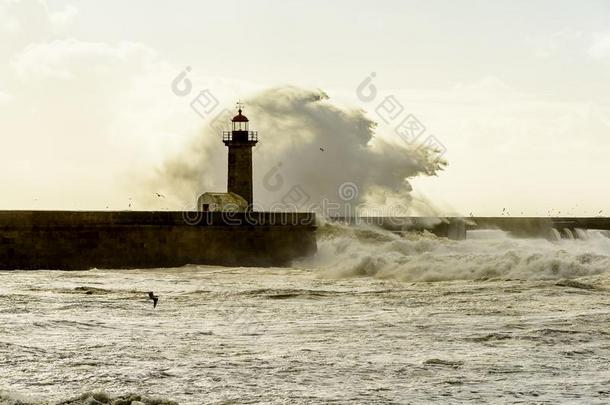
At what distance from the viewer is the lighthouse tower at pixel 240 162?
26344 mm

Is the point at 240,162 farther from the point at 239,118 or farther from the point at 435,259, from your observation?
the point at 435,259

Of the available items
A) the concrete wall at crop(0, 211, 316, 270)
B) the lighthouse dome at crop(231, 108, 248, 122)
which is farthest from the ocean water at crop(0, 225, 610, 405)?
the lighthouse dome at crop(231, 108, 248, 122)

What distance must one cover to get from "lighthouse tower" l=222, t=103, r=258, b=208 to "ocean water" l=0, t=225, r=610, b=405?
262 inches

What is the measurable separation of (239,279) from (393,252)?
4990 millimetres

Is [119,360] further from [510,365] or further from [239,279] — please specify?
[239,279]

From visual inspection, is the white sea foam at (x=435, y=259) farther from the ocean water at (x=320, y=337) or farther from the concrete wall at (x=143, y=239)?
the concrete wall at (x=143, y=239)

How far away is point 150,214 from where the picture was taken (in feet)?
75.4

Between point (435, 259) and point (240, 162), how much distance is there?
7.51 m

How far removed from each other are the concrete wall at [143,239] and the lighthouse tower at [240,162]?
7.28 feet

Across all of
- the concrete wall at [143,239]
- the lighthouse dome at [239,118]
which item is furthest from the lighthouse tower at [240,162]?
the concrete wall at [143,239]

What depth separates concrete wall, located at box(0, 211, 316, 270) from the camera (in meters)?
22.0

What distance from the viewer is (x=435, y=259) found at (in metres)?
20.9

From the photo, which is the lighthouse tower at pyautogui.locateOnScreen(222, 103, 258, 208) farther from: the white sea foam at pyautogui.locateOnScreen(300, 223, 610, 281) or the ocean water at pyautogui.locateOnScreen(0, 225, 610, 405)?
the ocean water at pyautogui.locateOnScreen(0, 225, 610, 405)

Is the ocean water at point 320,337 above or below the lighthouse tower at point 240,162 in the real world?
below
